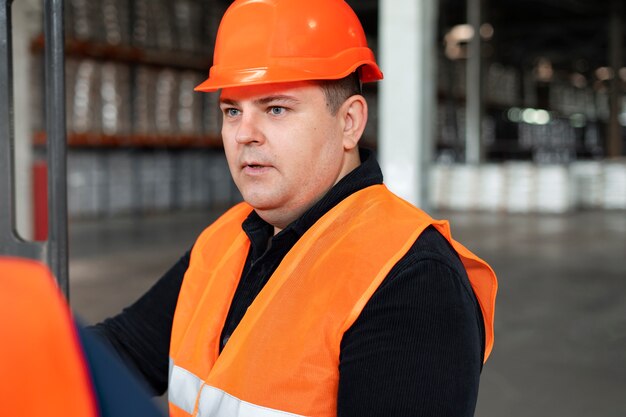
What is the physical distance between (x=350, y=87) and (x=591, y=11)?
71.8ft

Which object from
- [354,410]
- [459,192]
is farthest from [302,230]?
[459,192]

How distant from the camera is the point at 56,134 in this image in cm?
167

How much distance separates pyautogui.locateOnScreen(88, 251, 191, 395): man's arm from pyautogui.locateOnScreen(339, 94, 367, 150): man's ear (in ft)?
1.79

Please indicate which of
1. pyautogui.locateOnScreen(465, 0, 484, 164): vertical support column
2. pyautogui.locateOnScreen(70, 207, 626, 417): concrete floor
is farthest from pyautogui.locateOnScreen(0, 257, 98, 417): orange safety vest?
pyautogui.locateOnScreen(465, 0, 484, 164): vertical support column

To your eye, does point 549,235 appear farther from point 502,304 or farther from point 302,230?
point 302,230

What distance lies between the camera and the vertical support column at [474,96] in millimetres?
16297

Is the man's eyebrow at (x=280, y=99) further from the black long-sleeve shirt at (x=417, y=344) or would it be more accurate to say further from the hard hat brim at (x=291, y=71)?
the black long-sleeve shirt at (x=417, y=344)

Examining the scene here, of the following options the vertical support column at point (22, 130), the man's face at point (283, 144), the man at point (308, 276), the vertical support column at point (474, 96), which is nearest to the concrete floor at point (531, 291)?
the vertical support column at point (22, 130)

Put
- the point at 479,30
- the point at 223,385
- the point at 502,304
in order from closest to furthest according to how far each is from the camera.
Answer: the point at 223,385
the point at 502,304
the point at 479,30

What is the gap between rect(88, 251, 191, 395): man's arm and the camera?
187cm

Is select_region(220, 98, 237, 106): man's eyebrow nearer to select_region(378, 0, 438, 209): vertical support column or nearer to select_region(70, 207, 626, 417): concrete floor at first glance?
select_region(70, 207, 626, 417): concrete floor

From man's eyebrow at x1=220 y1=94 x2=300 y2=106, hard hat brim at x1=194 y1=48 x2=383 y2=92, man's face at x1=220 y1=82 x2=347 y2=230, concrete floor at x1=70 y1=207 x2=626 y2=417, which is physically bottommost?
concrete floor at x1=70 y1=207 x2=626 y2=417

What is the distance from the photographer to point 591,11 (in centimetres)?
2147

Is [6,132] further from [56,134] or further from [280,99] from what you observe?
[280,99]
